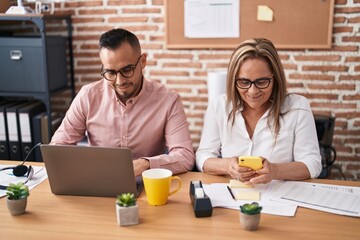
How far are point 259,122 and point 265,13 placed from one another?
1.28m

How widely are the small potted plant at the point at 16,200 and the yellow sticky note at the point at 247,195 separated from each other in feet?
2.25

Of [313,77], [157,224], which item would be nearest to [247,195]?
[157,224]

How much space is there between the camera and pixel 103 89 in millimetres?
1898

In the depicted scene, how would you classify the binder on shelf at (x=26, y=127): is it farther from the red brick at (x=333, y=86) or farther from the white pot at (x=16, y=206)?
the red brick at (x=333, y=86)

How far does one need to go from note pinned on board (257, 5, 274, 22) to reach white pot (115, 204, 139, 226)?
77.1 inches

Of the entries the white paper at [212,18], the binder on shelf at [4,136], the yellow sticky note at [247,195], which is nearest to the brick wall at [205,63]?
the white paper at [212,18]

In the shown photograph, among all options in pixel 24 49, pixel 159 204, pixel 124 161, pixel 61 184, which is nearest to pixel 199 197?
pixel 159 204

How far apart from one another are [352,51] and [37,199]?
7.35 feet

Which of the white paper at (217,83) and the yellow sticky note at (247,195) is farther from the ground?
the white paper at (217,83)

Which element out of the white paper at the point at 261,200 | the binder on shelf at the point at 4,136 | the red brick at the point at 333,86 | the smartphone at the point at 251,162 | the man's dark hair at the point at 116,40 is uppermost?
the man's dark hair at the point at 116,40

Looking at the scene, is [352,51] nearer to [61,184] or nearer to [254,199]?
[254,199]

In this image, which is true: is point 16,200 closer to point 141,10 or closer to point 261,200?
point 261,200

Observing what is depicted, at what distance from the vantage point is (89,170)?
135 cm

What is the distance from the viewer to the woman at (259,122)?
1.64 metres
